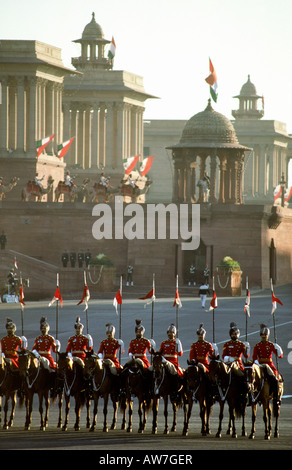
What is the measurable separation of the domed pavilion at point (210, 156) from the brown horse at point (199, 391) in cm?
6634

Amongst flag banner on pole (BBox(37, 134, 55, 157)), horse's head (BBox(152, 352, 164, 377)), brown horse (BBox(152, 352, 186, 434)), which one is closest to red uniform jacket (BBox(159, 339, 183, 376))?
brown horse (BBox(152, 352, 186, 434))

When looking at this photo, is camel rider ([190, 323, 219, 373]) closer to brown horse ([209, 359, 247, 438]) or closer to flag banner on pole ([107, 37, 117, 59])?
brown horse ([209, 359, 247, 438])

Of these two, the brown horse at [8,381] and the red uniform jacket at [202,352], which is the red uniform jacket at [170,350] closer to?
the red uniform jacket at [202,352]

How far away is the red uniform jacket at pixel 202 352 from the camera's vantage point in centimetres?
3900

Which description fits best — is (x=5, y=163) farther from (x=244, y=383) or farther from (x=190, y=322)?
(x=244, y=383)

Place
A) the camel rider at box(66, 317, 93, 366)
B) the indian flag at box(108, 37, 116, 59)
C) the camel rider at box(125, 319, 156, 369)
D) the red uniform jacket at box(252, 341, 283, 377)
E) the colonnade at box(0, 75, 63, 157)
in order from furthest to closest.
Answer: the indian flag at box(108, 37, 116, 59) → the colonnade at box(0, 75, 63, 157) → the camel rider at box(66, 317, 93, 366) → the camel rider at box(125, 319, 156, 369) → the red uniform jacket at box(252, 341, 283, 377)

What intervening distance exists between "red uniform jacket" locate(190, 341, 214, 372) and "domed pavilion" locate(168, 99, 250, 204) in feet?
214

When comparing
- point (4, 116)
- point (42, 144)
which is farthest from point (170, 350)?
point (4, 116)

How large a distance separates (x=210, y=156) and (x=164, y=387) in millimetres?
67316

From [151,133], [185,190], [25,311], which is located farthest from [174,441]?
[151,133]

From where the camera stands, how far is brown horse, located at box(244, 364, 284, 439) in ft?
122

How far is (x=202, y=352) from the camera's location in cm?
3906
